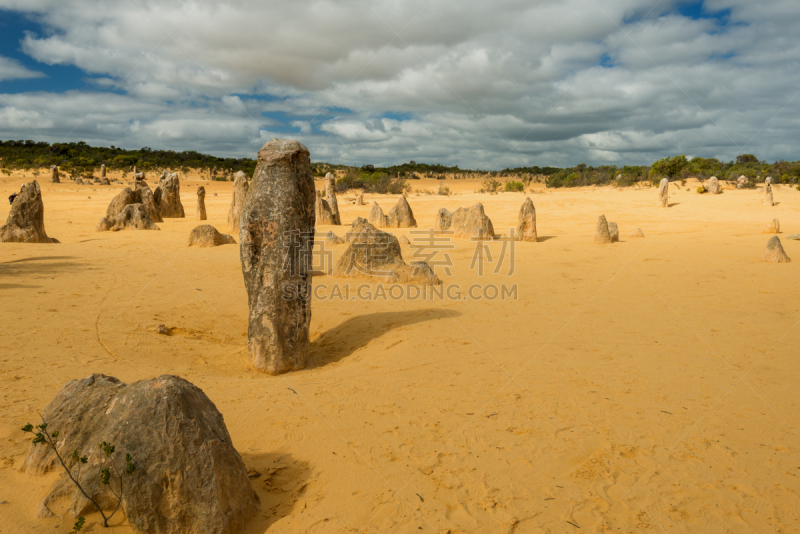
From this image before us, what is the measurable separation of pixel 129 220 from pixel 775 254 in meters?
20.7

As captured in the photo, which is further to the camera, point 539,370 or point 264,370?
point 264,370

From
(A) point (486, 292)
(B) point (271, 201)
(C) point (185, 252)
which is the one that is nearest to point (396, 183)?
(C) point (185, 252)

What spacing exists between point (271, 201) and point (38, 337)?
3.12m

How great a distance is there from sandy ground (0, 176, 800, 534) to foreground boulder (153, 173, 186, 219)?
12.2 meters

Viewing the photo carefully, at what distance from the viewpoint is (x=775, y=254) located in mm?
11750

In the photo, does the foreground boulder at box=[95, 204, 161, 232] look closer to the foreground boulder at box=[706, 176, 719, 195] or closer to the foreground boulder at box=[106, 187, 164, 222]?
the foreground boulder at box=[106, 187, 164, 222]

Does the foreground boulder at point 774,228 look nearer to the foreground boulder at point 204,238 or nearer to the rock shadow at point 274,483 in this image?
the foreground boulder at point 204,238

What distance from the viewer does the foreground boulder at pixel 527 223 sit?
1669cm

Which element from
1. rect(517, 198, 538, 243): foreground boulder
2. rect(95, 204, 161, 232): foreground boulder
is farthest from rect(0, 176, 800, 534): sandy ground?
rect(95, 204, 161, 232): foreground boulder

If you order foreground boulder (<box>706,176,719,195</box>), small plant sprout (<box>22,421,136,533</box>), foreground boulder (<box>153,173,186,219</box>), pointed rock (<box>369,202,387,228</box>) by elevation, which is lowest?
small plant sprout (<box>22,421,136,533</box>)

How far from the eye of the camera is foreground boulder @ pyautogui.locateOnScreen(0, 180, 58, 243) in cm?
1245

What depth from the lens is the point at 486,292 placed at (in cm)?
923

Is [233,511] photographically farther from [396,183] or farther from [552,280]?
[396,183]

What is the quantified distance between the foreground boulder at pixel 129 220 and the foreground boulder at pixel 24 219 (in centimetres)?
394
